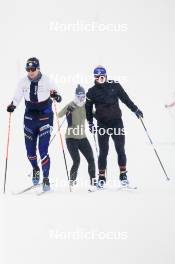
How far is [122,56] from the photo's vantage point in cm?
312

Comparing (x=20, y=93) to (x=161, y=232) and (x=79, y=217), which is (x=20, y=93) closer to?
(x=79, y=217)

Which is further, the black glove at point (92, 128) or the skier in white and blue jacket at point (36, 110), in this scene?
the black glove at point (92, 128)

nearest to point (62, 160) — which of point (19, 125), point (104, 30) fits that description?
point (19, 125)

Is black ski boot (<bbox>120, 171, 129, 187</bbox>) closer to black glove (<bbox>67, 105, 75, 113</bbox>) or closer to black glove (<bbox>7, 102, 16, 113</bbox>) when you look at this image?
black glove (<bbox>67, 105, 75, 113</bbox>)

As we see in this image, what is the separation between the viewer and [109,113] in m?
3.10

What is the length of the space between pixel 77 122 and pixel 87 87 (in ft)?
1.20

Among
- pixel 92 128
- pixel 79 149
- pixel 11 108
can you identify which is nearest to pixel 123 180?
pixel 92 128

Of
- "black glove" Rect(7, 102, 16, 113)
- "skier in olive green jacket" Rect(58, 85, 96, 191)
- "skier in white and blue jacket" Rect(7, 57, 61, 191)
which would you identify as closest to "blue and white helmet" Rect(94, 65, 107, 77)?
"skier in olive green jacket" Rect(58, 85, 96, 191)

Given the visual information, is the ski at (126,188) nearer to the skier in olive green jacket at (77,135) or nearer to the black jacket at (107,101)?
the skier in olive green jacket at (77,135)

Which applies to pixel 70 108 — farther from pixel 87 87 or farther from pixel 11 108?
pixel 11 108

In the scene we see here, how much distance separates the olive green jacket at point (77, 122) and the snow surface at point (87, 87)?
0.09m

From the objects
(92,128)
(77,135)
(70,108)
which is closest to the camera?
(92,128)

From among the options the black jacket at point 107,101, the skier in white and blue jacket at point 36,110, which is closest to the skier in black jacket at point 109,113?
the black jacket at point 107,101

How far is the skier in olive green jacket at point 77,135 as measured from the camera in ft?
10.5
